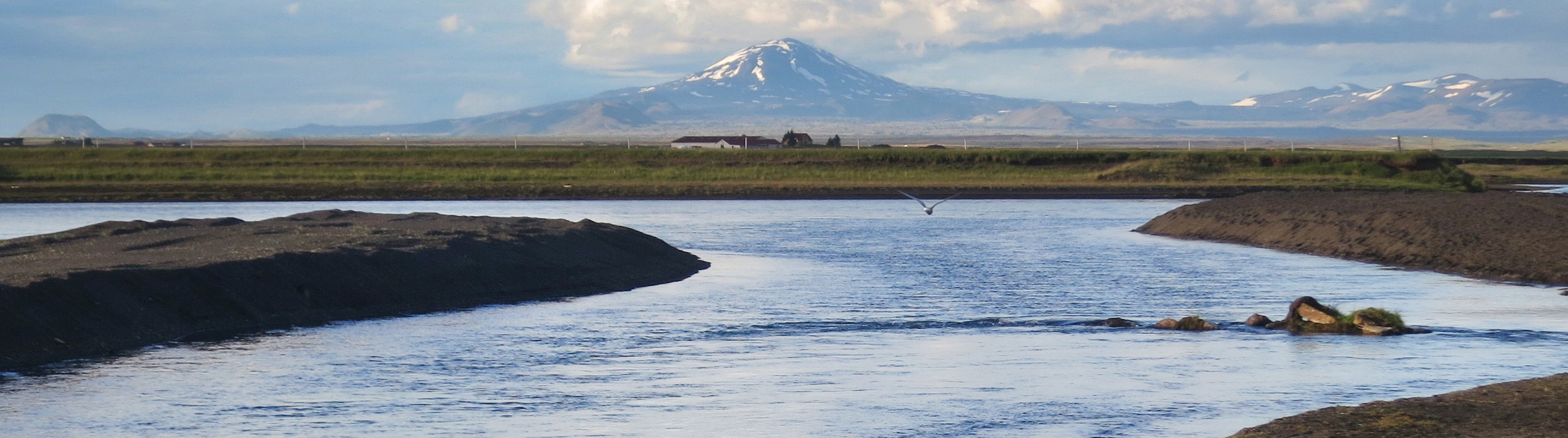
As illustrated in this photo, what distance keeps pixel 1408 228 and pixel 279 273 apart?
24655 mm

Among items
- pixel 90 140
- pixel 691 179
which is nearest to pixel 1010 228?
pixel 691 179

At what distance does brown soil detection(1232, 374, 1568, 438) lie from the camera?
1226 cm

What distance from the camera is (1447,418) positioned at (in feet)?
42.2

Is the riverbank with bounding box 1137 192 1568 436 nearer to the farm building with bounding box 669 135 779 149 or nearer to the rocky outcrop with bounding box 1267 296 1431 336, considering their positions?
the rocky outcrop with bounding box 1267 296 1431 336

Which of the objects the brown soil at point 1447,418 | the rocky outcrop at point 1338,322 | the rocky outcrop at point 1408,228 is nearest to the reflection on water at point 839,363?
the rocky outcrop at point 1338,322

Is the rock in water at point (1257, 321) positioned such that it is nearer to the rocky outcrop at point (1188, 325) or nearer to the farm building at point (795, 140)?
the rocky outcrop at point (1188, 325)

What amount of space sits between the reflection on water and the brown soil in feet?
2.62

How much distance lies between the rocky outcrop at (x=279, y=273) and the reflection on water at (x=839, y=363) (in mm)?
1017

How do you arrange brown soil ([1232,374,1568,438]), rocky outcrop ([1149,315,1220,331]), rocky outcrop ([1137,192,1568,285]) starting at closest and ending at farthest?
brown soil ([1232,374,1568,438]) < rocky outcrop ([1149,315,1220,331]) < rocky outcrop ([1137,192,1568,285])

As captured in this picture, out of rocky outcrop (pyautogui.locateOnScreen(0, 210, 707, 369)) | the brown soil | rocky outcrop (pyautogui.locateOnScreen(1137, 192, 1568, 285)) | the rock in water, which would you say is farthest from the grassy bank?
the brown soil

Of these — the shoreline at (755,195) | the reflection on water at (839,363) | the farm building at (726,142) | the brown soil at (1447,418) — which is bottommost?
the shoreline at (755,195)

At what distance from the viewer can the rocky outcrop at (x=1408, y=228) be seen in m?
30.4

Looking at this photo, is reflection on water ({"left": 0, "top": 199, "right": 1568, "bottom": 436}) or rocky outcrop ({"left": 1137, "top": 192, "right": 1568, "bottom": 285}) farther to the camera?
rocky outcrop ({"left": 1137, "top": 192, "right": 1568, "bottom": 285})

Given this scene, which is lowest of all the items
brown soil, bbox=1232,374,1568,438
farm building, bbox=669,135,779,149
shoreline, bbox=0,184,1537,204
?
shoreline, bbox=0,184,1537,204
